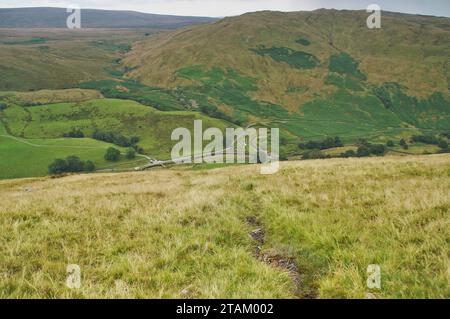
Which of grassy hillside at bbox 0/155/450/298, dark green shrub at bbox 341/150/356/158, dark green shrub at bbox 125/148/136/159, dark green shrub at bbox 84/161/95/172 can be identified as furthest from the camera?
dark green shrub at bbox 125/148/136/159

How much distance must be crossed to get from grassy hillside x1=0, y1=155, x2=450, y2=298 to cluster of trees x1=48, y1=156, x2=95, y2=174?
165149 millimetres

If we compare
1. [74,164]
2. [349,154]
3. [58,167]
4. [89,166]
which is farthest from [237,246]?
[349,154]

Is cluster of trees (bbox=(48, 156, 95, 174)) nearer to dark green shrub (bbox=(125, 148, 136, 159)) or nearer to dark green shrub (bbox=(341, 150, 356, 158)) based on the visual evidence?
dark green shrub (bbox=(125, 148, 136, 159))

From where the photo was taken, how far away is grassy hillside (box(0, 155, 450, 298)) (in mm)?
6621

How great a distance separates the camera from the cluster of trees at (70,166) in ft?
542

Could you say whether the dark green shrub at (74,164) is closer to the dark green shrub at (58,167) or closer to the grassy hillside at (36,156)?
the dark green shrub at (58,167)

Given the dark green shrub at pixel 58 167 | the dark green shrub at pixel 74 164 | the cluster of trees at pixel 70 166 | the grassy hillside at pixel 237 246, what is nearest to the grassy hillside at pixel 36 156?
the dark green shrub at pixel 58 167

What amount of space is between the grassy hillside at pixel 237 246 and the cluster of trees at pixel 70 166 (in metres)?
165

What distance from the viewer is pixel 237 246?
9.23 meters

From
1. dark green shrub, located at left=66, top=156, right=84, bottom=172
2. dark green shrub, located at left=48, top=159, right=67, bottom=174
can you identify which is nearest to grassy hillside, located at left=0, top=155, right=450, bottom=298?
dark green shrub, located at left=48, top=159, right=67, bottom=174
